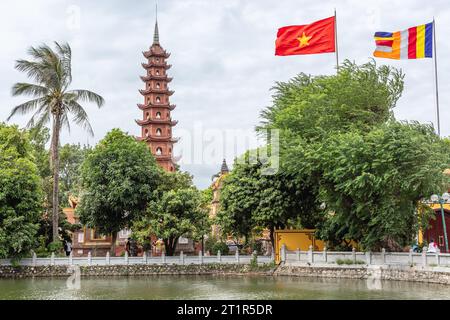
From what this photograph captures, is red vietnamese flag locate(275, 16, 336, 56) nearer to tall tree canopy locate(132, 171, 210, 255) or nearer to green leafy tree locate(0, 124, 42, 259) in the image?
tall tree canopy locate(132, 171, 210, 255)

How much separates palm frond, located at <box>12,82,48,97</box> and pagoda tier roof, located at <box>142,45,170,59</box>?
18.6 metres

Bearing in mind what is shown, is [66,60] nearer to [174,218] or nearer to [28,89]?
[28,89]

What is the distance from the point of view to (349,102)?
90.9 feet

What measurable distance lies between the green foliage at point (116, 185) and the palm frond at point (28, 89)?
4.38m

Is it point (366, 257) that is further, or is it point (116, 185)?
point (116, 185)

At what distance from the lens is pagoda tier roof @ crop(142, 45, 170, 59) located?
158 feet

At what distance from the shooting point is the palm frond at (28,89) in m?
30.0

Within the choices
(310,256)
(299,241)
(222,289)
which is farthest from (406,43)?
(222,289)

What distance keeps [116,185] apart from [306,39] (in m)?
12.8

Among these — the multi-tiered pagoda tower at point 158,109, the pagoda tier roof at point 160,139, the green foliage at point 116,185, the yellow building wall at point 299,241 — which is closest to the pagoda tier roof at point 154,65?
the multi-tiered pagoda tower at point 158,109

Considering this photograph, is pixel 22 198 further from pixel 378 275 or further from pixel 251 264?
pixel 378 275

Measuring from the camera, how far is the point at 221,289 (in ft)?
71.3

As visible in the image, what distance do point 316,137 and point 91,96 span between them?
13043mm

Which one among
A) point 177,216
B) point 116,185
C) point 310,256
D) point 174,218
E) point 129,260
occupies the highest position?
point 116,185
